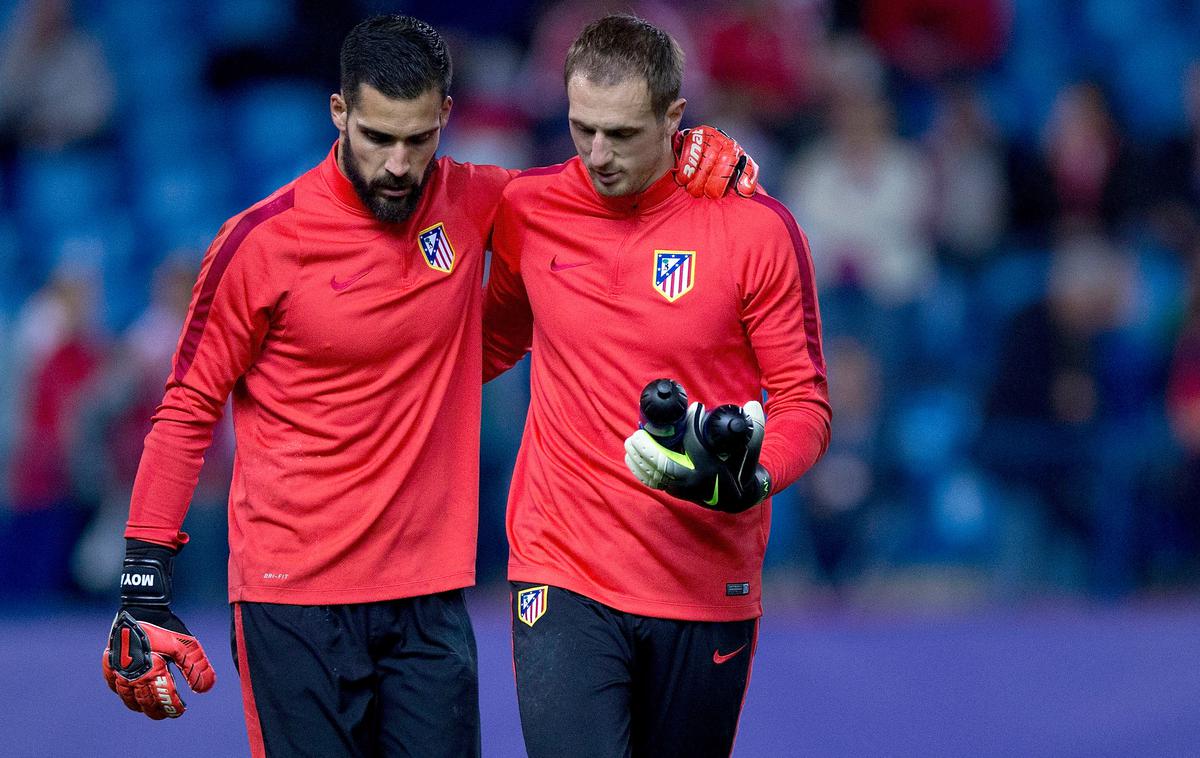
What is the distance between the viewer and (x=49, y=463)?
8961 millimetres

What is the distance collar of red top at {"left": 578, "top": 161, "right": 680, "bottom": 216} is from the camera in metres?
4.49

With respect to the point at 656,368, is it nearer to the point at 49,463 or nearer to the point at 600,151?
the point at 600,151

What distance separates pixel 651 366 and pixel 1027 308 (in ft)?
17.0

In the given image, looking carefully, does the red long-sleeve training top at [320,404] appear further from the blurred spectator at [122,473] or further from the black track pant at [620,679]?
the blurred spectator at [122,473]

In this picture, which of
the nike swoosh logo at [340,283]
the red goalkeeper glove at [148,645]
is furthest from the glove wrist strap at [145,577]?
the nike swoosh logo at [340,283]

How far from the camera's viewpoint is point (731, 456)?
12.6ft

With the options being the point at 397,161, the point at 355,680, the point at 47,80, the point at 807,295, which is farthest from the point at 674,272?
the point at 47,80

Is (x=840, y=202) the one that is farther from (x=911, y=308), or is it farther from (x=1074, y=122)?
(x=1074, y=122)

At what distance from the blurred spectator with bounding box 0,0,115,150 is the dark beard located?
6726 mm

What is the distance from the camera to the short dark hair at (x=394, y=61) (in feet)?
14.0

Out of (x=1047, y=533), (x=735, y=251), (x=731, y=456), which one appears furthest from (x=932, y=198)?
(x=731, y=456)

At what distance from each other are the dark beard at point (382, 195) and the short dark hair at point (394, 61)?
0.17m

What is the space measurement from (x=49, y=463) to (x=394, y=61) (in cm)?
540

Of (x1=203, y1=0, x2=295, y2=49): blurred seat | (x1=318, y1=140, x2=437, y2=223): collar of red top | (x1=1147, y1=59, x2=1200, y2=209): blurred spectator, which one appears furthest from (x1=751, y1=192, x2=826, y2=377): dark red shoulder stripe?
(x1=203, y1=0, x2=295, y2=49): blurred seat
